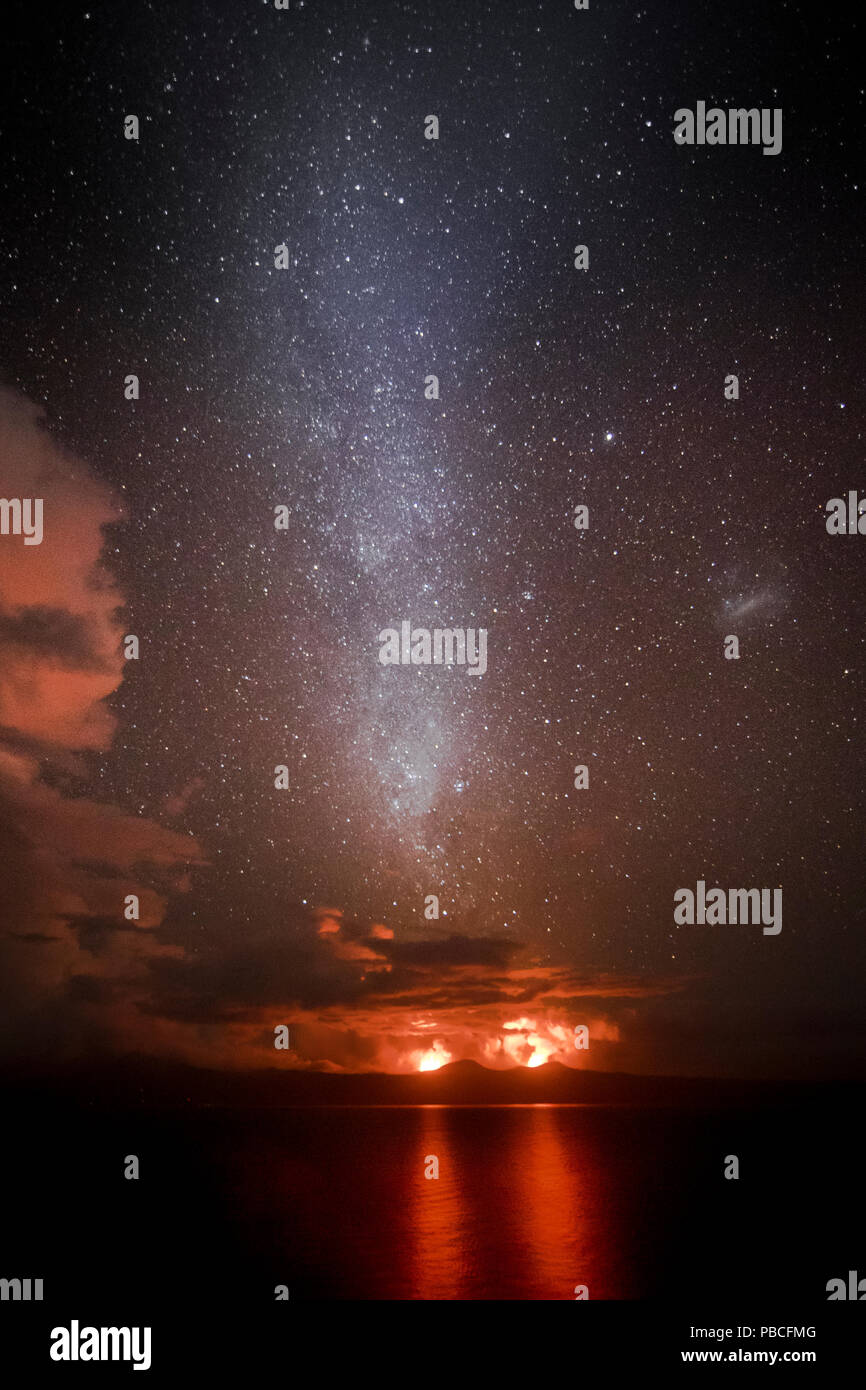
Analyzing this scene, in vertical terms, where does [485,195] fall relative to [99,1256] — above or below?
above

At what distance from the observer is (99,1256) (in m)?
3.90

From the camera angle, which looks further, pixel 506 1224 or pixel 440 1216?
pixel 440 1216

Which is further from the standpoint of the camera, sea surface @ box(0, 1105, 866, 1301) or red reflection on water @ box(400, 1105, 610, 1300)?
red reflection on water @ box(400, 1105, 610, 1300)

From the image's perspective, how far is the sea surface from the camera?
3.91 meters

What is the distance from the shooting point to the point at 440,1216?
55.3 ft

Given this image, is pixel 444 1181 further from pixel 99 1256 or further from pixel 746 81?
pixel 746 81

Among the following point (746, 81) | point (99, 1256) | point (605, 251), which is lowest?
point (99, 1256)

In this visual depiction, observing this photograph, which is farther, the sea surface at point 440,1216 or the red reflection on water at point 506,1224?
the red reflection on water at point 506,1224

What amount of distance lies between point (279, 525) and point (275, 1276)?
9602mm

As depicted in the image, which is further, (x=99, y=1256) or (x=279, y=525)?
(x=279, y=525)

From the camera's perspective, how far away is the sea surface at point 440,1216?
391 centimetres
